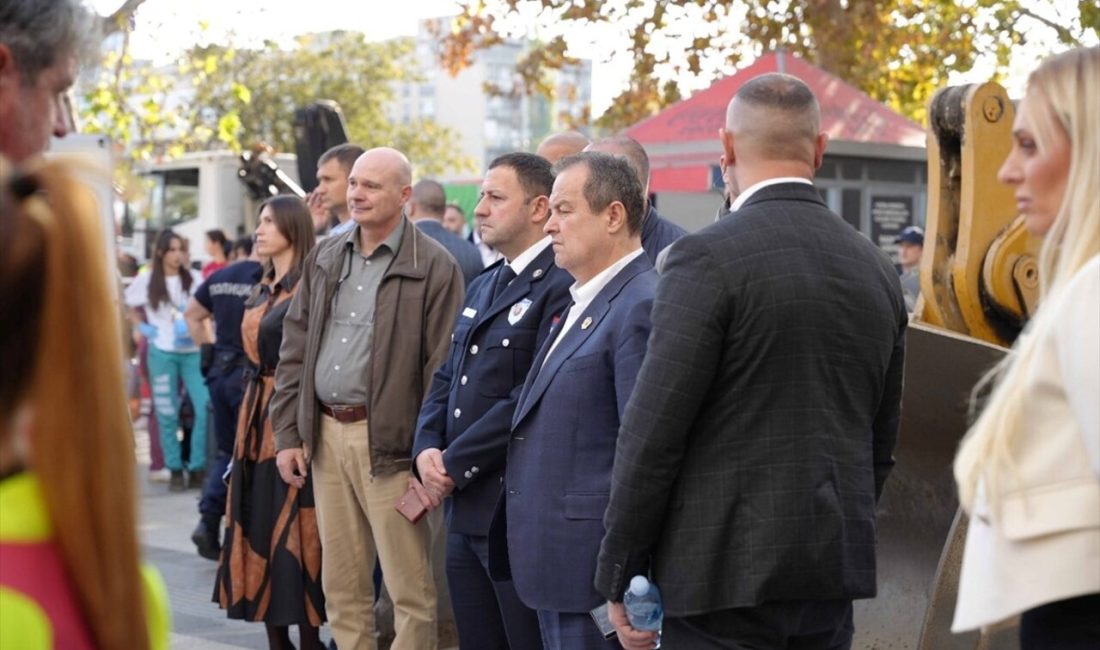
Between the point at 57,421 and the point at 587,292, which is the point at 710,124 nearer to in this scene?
the point at 587,292

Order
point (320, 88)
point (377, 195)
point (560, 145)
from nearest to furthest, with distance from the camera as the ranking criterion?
1. point (377, 195)
2. point (560, 145)
3. point (320, 88)

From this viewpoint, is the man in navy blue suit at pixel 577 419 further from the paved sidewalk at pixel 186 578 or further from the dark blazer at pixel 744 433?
the paved sidewalk at pixel 186 578

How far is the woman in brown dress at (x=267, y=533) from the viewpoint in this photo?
7301mm

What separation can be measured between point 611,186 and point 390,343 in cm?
182

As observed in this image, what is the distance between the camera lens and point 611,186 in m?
5.11

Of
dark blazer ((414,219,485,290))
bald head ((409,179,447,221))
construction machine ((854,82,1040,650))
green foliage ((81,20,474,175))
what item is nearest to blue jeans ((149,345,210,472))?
bald head ((409,179,447,221))

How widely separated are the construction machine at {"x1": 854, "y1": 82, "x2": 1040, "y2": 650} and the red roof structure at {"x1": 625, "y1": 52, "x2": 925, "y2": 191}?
9.42 m

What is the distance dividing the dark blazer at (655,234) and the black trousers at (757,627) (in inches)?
88.8

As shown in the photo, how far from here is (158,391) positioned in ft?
45.8

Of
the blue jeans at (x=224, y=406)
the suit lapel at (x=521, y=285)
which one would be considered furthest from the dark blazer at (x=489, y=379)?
the blue jeans at (x=224, y=406)

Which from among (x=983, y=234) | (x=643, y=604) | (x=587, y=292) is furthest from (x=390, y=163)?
(x=643, y=604)

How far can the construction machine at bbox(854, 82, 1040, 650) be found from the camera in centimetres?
529

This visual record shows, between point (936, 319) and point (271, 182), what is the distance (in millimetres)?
9763

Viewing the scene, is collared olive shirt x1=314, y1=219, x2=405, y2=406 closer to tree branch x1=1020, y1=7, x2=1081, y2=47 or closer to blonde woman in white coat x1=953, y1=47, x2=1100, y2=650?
blonde woman in white coat x1=953, y1=47, x2=1100, y2=650
